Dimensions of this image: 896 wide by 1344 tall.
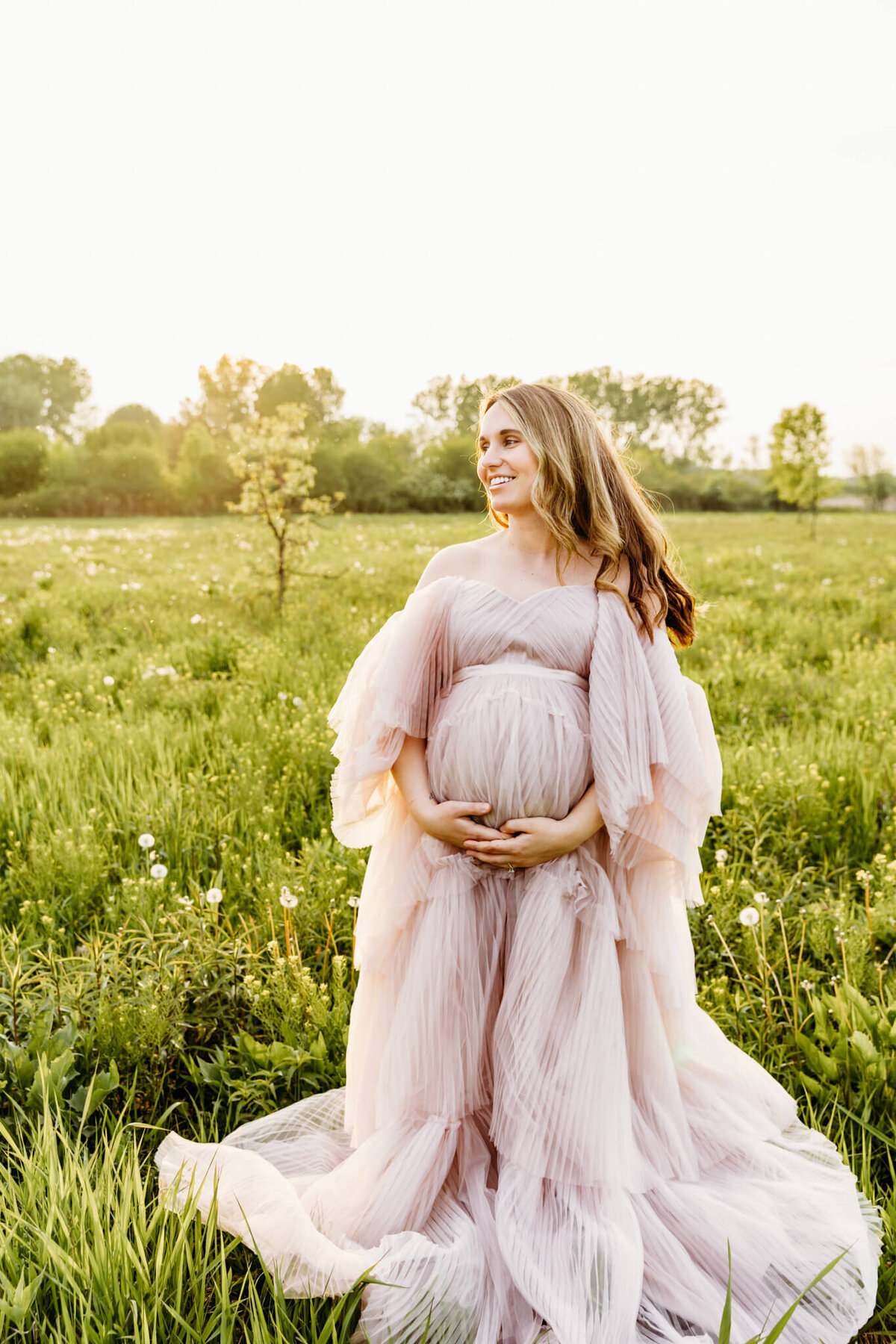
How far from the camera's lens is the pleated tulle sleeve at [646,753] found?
2307mm

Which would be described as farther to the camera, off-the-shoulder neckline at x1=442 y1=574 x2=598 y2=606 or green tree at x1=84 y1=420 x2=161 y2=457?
green tree at x1=84 y1=420 x2=161 y2=457

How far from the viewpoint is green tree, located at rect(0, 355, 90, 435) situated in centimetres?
5600

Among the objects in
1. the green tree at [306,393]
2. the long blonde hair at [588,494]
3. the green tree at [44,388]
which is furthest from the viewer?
the green tree at [44,388]

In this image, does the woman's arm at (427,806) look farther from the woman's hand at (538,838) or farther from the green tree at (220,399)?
the green tree at (220,399)

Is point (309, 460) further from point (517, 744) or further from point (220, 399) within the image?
point (220, 399)

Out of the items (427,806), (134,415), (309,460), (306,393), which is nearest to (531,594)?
(427,806)

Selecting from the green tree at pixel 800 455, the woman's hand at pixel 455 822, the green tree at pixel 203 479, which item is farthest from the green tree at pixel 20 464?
the woman's hand at pixel 455 822

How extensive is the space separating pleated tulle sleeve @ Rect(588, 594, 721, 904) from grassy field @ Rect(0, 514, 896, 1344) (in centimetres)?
103

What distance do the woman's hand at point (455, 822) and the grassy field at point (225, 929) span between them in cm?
111

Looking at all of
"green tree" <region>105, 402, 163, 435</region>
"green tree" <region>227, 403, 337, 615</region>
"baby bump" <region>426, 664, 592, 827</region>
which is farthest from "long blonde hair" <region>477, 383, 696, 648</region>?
"green tree" <region>105, 402, 163, 435</region>

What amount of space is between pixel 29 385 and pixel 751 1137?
6643cm

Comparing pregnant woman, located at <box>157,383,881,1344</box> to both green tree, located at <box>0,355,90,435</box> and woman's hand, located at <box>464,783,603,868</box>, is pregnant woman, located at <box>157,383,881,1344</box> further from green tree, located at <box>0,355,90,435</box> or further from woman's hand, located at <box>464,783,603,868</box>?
green tree, located at <box>0,355,90,435</box>

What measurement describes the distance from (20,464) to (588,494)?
4047 centimetres

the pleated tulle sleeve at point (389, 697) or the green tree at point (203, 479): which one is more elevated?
the green tree at point (203, 479)
